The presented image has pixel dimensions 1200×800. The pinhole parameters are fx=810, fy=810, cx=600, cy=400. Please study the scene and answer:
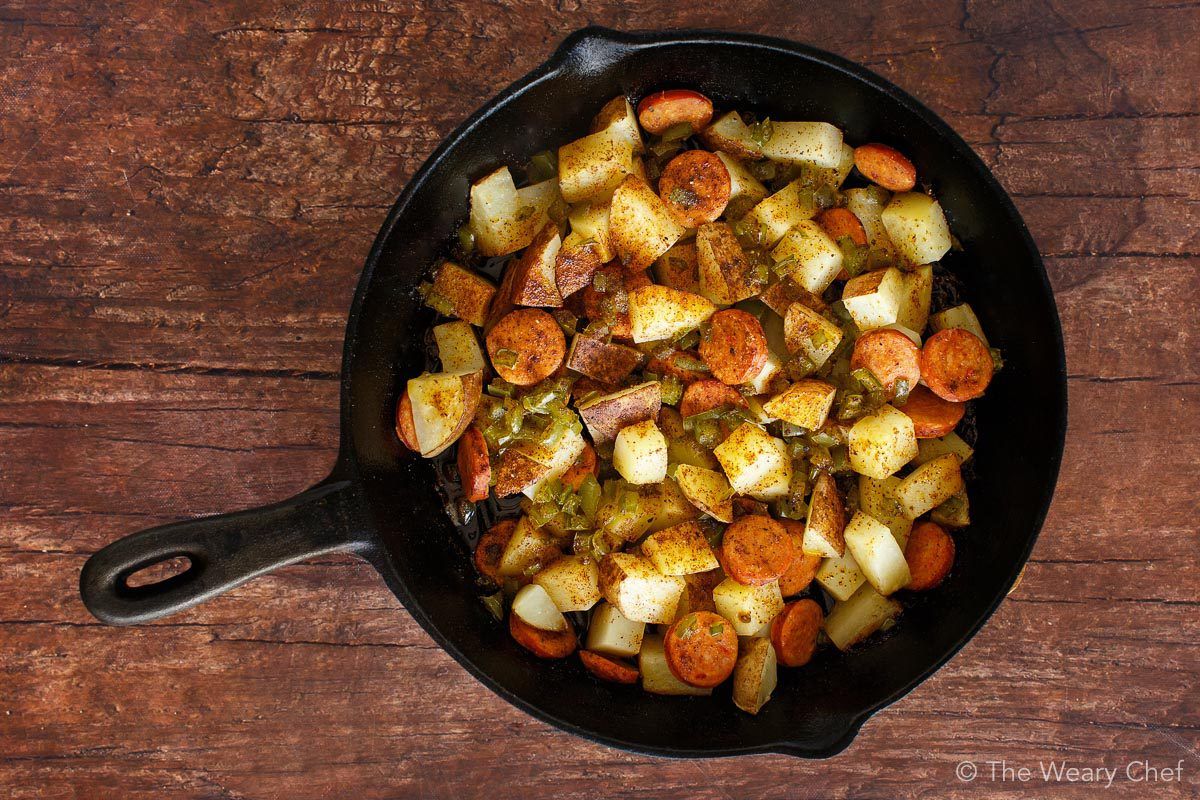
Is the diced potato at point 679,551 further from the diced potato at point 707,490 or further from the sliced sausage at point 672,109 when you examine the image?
the sliced sausage at point 672,109

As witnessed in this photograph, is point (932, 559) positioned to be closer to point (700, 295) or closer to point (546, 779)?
point (700, 295)

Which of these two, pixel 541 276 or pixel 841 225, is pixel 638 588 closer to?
pixel 541 276

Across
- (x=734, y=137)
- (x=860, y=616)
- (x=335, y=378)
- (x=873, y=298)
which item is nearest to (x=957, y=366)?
(x=873, y=298)

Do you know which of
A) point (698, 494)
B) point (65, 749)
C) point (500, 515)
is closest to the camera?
point (698, 494)

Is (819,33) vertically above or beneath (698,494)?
above

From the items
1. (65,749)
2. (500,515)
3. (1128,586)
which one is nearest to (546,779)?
(500,515)
